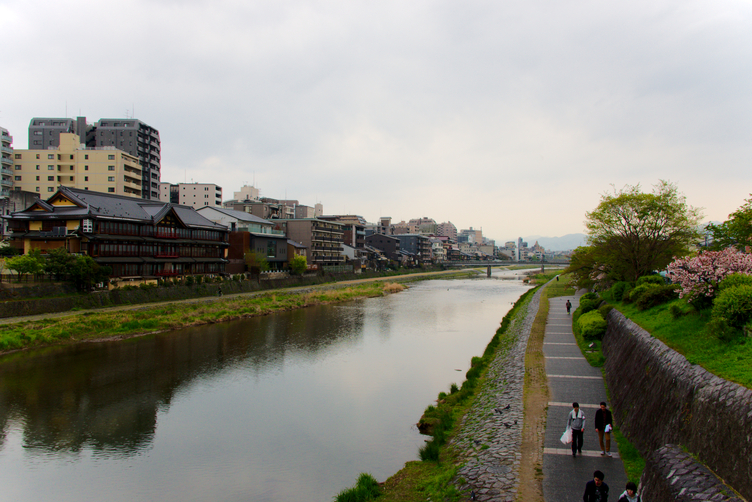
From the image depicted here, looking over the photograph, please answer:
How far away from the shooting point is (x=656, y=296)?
50.1ft

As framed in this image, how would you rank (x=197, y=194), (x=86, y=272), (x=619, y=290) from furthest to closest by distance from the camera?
(x=197, y=194) → (x=86, y=272) → (x=619, y=290)

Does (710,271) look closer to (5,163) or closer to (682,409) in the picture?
(682,409)

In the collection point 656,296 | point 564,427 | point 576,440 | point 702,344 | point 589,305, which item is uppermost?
point 656,296

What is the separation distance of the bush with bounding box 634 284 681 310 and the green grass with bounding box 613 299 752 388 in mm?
1415

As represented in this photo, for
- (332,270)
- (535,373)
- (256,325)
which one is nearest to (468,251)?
(332,270)

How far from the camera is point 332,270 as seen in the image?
2721 inches

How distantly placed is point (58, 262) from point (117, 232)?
6280mm

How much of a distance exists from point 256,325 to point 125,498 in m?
21.8

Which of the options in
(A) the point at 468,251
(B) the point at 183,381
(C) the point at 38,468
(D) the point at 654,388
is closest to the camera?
(D) the point at 654,388

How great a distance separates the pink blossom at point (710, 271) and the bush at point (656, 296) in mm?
3744

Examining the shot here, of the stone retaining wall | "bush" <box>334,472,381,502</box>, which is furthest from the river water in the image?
the stone retaining wall

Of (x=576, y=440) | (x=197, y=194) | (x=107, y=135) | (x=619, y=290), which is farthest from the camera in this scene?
(x=197, y=194)

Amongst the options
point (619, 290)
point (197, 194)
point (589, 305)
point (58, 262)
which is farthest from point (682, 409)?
point (197, 194)

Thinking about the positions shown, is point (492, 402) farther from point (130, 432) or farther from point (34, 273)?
point (34, 273)
